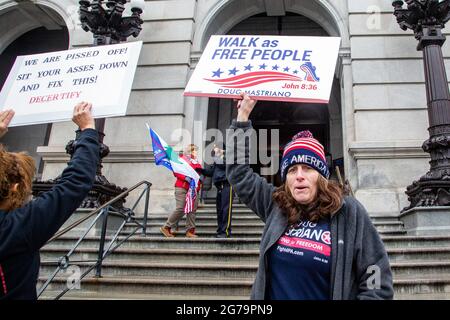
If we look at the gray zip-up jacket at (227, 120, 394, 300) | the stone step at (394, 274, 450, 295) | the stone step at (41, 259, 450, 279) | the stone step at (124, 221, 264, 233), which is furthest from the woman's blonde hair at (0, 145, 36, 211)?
the stone step at (124, 221, 264, 233)

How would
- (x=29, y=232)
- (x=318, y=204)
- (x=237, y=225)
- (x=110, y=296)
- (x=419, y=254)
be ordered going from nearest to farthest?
(x=29, y=232) < (x=318, y=204) < (x=110, y=296) < (x=419, y=254) < (x=237, y=225)

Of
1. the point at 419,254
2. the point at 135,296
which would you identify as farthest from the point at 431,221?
the point at 135,296

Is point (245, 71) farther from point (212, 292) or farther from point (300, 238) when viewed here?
point (212, 292)

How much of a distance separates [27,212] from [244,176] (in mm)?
1300

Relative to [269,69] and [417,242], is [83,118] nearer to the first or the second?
[269,69]

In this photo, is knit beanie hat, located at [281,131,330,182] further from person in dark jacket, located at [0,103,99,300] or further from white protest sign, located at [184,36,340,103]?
person in dark jacket, located at [0,103,99,300]

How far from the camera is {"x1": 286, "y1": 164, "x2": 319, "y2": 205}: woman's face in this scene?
2102 millimetres

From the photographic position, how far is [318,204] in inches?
82.7

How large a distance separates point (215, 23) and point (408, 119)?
630 centimetres

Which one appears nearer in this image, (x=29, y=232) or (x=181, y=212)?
(x=29, y=232)

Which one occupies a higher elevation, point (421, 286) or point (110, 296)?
point (421, 286)

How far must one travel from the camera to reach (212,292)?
5.09m
